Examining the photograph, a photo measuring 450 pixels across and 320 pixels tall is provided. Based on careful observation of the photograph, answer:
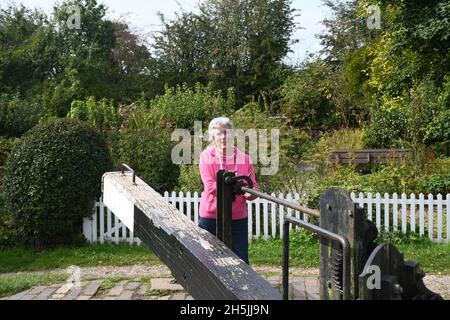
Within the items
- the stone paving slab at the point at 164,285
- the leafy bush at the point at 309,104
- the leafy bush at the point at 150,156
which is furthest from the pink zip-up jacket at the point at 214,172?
the leafy bush at the point at 309,104

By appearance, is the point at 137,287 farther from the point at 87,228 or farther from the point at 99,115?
the point at 99,115

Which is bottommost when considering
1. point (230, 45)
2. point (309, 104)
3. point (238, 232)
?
point (238, 232)

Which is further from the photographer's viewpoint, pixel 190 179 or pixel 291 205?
pixel 190 179

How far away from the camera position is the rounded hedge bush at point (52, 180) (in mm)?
7086

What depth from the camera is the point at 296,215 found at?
25.8 ft

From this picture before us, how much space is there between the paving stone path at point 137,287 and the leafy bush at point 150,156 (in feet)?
10.4

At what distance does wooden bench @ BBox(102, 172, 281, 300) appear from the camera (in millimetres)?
1631

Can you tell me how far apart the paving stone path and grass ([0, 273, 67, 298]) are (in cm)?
11

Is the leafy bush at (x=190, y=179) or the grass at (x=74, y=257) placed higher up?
the leafy bush at (x=190, y=179)

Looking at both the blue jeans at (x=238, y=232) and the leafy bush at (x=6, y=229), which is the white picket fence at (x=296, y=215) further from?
the blue jeans at (x=238, y=232)

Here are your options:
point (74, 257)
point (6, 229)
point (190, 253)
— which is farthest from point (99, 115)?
point (190, 253)

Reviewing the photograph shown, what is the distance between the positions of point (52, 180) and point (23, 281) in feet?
5.89

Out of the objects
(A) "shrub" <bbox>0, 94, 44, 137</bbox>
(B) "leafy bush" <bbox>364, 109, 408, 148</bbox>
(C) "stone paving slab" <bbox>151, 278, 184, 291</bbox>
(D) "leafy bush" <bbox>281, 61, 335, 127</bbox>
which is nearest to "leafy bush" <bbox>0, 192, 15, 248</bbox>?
(C) "stone paving slab" <bbox>151, 278, 184, 291</bbox>

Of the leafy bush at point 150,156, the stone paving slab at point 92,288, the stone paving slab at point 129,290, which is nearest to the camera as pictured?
the stone paving slab at point 129,290
